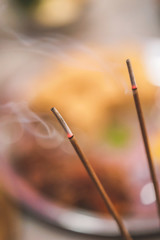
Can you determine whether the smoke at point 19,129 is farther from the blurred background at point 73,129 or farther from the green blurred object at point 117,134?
the green blurred object at point 117,134

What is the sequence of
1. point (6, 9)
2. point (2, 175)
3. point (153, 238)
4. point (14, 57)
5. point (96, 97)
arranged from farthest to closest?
point (6, 9), point (14, 57), point (96, 97), point (2, 175), point (153, 238)

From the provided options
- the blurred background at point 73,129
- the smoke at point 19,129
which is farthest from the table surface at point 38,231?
the smoke at point 19,129

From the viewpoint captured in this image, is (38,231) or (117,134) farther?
(117,134)

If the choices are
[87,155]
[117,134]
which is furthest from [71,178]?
[117,134]

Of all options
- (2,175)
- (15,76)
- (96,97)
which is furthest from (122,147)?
(15,76)

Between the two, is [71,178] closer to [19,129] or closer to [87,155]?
[87,155]

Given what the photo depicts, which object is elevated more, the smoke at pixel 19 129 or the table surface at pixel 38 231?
the smoke at pixel 19 129

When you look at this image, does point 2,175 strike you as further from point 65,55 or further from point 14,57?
point 14,57

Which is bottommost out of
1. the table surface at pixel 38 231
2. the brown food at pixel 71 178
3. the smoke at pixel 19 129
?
the table surface at pixel 38 231
